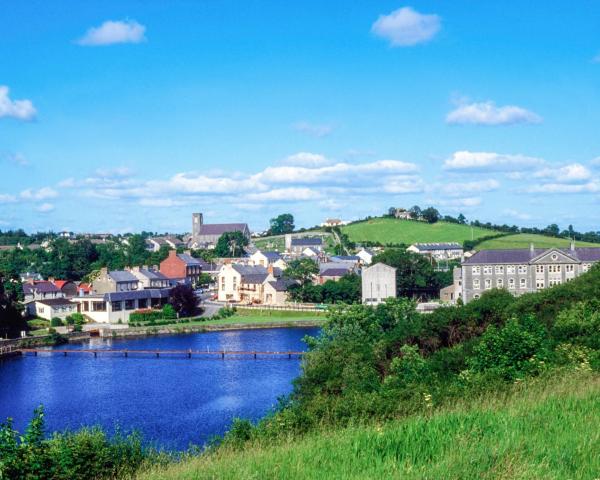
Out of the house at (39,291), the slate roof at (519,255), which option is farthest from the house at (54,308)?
the slate roof at (519,255)

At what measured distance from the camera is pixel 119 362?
41656mm

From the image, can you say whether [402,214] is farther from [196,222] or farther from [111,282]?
[111,282]

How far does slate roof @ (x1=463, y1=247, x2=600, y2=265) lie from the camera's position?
56875 millimetres

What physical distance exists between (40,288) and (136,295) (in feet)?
30.5

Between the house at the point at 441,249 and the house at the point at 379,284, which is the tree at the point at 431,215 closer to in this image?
the house at the point at 441,249

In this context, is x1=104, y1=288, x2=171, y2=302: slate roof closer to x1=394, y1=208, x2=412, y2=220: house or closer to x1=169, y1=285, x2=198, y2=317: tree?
x1=169, y1=285, x2=198, y2=317: tree

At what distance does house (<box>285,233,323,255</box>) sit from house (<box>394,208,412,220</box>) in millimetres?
16586

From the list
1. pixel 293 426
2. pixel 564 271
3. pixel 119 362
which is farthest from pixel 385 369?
pixel 564 271

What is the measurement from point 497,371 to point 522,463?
25.3ft

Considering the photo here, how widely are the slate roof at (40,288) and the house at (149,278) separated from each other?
691 centimetres

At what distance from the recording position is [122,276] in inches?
A: 2576

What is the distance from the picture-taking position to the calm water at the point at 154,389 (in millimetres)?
26188


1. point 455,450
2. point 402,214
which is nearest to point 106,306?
point 455,450

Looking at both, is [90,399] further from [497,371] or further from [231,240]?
[231,240]
